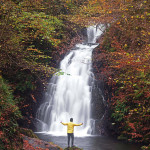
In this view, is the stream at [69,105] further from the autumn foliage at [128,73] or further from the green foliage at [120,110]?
the autumn foliage at [128,73]

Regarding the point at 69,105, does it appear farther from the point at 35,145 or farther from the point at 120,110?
the point at 35,145

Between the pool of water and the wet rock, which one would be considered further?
the pool of water

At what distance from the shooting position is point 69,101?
1495 cm

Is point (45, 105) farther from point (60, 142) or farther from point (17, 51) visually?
point (17, 51)

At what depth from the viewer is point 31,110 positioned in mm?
14578

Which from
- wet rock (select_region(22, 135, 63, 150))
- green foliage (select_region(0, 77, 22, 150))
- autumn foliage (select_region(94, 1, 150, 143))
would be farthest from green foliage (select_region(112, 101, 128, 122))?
green foliage (select_region(0, 77, 22, 150))

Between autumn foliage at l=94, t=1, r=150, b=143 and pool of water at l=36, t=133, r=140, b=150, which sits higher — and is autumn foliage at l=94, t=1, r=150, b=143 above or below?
above

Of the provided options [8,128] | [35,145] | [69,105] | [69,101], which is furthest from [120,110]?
[8,128]

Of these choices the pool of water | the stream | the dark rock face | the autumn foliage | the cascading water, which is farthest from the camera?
the cascading water

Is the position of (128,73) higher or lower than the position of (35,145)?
higher

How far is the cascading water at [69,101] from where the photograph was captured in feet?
44.8

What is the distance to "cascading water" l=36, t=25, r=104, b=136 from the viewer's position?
1365 cm

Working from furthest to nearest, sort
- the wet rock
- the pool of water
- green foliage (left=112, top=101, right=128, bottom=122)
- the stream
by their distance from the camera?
1. the stream
2. green foliage (left=112, top=101, right=128, bottom=122)
3. the pool of water
4. the wet rock

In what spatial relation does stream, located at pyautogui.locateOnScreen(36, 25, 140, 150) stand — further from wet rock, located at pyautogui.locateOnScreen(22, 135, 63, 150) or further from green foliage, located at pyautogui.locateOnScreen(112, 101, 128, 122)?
wet rock, located at pyautogui.locateOnScreen(22, 135, 63, 150)
